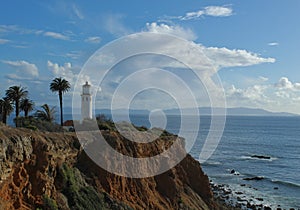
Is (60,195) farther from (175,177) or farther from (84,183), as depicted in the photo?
(175,177)

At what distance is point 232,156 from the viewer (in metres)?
86.4

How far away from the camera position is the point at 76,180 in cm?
2422

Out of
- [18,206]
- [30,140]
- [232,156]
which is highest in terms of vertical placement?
[30,140]

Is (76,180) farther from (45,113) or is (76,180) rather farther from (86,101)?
(45,113)

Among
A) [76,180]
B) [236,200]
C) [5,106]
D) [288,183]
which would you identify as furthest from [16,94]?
[288,183]

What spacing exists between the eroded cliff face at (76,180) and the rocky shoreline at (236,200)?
1101 cm

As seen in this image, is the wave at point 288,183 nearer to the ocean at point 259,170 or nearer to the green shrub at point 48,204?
the ocean at point 259,170

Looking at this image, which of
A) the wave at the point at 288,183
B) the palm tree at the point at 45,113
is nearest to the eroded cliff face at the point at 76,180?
the palm tree at the point at 45,113

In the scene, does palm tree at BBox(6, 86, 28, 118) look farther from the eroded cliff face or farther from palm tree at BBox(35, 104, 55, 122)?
the eroded cliff face

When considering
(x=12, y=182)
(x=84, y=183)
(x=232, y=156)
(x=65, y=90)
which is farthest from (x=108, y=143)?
(x=232, y=156)

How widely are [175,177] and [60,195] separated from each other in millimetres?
16234

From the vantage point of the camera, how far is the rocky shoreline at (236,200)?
47.0 metres

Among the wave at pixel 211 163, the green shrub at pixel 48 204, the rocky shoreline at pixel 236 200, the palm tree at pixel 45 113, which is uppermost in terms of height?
the palm tree at pixel 45 113

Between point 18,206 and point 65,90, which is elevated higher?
point 65,90
